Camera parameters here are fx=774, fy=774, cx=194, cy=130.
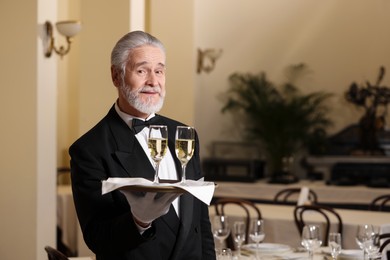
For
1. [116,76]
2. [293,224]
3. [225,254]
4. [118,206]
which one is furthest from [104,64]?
[118,206]

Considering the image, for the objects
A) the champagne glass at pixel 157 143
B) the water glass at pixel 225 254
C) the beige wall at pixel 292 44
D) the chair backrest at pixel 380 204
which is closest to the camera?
the champagne glass at pixel 157 143

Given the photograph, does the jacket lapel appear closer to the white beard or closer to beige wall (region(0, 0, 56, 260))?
the white beard

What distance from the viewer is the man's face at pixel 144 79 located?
2.56 metres

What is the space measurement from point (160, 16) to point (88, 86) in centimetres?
261

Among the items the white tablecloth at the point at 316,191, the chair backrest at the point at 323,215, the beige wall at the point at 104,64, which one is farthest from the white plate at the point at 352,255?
the white tablecloth at the point at 316,191

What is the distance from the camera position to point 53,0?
6258 mm

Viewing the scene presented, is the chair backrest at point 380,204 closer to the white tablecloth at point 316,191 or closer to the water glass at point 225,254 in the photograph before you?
the white tablecloth at point 316,191

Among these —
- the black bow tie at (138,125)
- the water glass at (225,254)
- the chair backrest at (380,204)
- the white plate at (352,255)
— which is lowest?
the chair backrest at (380,204)

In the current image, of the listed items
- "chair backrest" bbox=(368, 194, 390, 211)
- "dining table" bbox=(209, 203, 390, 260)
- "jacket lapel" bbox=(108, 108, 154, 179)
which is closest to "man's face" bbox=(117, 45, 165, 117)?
"jacket lapel" bbox=(108, 108, 154, 179)

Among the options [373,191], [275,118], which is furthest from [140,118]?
[275,118]

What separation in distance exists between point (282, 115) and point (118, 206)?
863 cm

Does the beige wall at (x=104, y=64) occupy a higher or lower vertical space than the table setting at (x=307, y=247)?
higher

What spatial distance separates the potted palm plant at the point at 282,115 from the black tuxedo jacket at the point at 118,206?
26.5 ft

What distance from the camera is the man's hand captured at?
2205 millimetres
